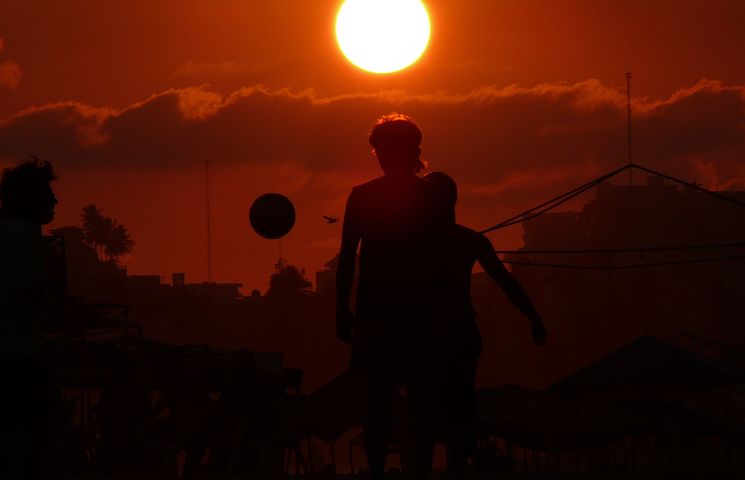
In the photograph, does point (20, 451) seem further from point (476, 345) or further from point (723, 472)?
point (723, 472)

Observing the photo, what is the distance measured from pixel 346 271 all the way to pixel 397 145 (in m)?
0.68

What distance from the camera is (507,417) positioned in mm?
22812

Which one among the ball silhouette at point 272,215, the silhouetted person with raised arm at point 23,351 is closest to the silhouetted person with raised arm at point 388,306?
the silhouetted person with raised arm at point 23,351

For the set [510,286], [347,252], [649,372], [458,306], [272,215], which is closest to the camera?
[347,252]

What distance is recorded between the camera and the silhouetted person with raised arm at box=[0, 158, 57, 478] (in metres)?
7.02

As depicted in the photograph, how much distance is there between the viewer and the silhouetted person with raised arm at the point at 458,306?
25.6ft

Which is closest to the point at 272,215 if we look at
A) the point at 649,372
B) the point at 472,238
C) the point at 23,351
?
the point at 649,372

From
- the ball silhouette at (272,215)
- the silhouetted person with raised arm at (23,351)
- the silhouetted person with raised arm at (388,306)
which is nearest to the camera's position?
the silhouetted person with raised arm at (23,351)

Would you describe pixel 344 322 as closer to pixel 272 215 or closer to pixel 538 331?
pixel 538 331

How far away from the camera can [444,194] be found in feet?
28.1

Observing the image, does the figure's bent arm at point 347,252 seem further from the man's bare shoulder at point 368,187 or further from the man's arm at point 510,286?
the man's arm at point 510,286

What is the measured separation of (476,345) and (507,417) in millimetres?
14240

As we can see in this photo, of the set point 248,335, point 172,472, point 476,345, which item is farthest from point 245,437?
point 248,335

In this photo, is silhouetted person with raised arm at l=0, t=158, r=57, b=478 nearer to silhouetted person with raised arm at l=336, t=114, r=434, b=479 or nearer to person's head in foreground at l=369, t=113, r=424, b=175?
silhouetted person with raised arm at l=336, t=114, r=434, b=479
